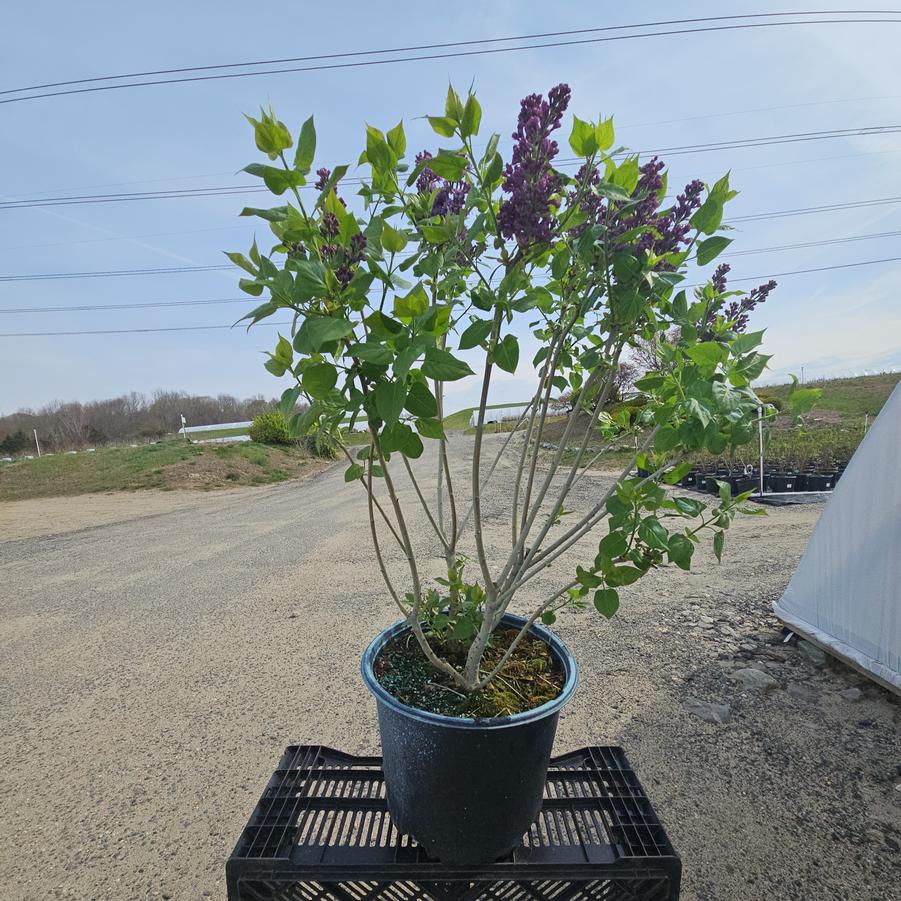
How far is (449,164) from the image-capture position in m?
0.91

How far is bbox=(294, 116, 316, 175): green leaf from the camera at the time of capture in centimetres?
87

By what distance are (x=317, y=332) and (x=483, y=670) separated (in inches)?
43.2

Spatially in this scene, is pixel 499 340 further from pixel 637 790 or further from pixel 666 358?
pixel 637 790

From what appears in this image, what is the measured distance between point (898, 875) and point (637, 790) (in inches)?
36.6

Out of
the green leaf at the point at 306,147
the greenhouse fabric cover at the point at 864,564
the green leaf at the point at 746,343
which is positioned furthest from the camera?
the greenhouse fabric cover at the point at 864,564

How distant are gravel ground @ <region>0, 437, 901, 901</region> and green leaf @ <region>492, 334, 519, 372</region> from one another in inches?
66.2

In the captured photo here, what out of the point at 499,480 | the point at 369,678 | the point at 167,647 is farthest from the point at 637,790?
the point at 499,480

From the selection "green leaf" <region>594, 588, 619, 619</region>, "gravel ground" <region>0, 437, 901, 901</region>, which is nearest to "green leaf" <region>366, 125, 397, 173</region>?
"green leaf" <region>594, 588, 619, 619</region>

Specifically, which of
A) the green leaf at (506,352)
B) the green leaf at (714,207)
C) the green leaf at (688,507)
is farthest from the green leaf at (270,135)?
the green leaf at (688,507)

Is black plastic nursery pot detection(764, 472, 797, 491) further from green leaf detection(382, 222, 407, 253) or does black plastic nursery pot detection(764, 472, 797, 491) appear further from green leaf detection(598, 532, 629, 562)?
green leaf detection(382, 222, 407, 253)

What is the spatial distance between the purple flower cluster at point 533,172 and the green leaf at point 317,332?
0.42 meters

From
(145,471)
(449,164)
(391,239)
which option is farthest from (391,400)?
(145,471)

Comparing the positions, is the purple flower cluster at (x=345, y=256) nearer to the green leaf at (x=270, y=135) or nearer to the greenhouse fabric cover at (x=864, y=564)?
the green leaf at (x=270, y=135)

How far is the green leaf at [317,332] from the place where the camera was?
79cm
